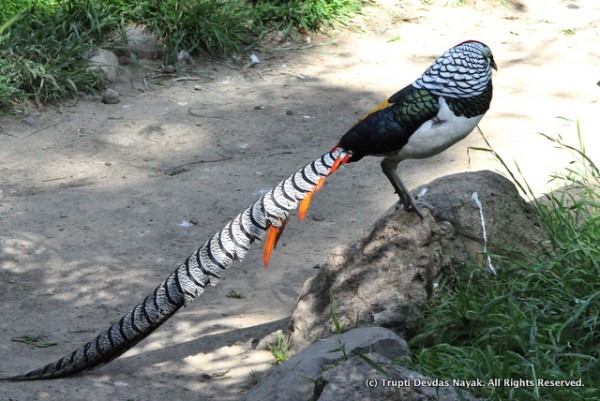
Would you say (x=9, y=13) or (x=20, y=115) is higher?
(x=9, y=13)

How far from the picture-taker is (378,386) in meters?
2.97

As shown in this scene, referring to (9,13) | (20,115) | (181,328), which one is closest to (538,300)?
(181,328)

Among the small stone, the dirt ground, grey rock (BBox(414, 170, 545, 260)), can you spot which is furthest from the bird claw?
the small stone

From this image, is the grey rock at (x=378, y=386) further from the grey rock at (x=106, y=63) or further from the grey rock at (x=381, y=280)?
the grey rock at (x=106, y=63)

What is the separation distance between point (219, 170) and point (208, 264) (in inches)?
105

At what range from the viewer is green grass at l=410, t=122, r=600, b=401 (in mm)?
3447

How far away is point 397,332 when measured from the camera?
13.5 ft

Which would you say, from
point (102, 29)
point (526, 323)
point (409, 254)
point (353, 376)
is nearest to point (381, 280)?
point (409, 254)

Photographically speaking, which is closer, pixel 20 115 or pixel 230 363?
pixel 230 363

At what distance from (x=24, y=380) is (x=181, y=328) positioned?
3.13 feet

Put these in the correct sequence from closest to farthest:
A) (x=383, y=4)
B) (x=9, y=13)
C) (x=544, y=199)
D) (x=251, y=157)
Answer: (x=544, y=199), (x=251, y=157), (x=9, y=13), (x=383, y=4)

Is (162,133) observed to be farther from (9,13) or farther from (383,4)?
(383,4)

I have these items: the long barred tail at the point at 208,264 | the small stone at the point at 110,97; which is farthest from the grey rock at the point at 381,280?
the small stone at the point at 110,97

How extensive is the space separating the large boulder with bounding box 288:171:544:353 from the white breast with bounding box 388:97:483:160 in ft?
1.48
